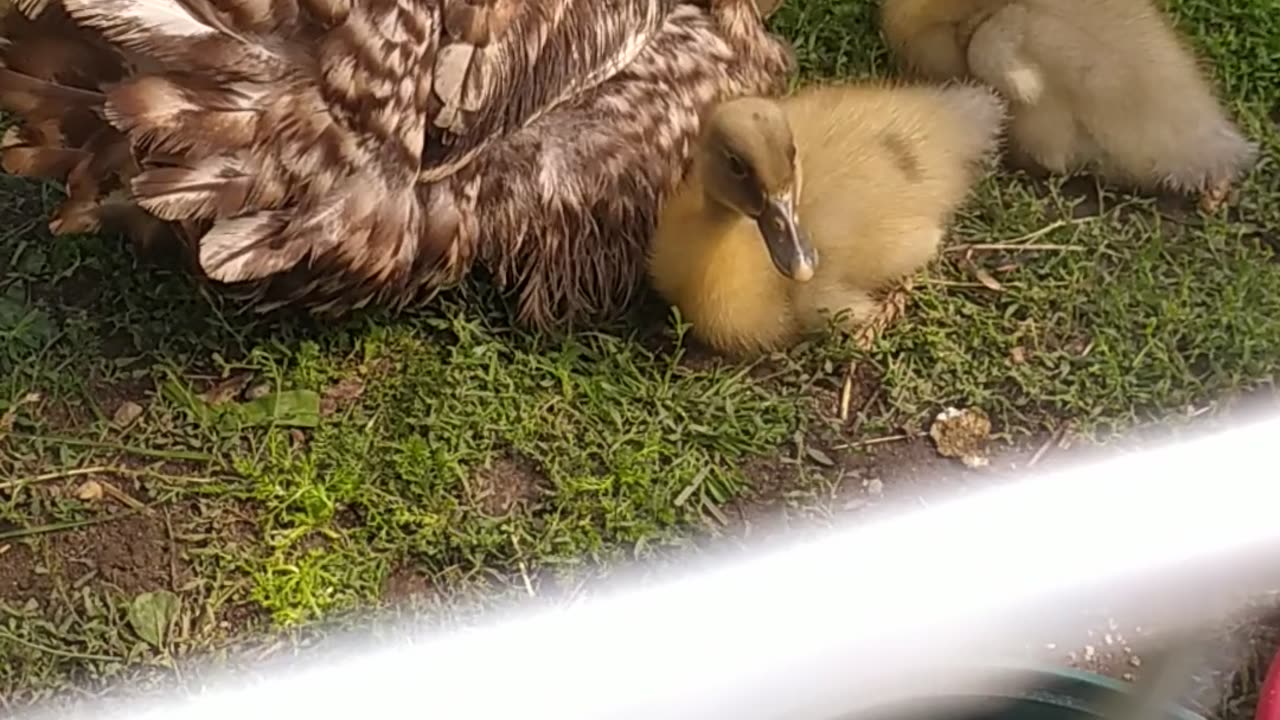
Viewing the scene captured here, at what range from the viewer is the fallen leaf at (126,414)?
60.6 inches

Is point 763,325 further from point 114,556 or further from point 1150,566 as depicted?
point 1150,566

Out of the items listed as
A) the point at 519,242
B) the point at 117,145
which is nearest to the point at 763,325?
the point at 519,242

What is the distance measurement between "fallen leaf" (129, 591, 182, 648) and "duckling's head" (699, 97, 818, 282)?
2.16 ft

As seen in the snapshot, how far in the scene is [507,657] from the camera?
0.60 m

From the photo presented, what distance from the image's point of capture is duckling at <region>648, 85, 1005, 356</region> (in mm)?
1440

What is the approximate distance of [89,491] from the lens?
150cm

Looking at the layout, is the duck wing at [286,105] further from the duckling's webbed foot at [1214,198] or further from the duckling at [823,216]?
the duckling's webbed foot at [1214,198]

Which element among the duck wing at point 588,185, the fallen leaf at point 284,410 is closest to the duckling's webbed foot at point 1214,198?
the duck wing at point 588,185

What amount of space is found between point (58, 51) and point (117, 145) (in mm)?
101

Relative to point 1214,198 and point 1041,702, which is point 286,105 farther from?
point 1214,198

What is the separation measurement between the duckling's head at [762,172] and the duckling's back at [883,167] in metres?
0.06

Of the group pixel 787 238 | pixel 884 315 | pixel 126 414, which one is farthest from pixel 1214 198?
pixel 126 414

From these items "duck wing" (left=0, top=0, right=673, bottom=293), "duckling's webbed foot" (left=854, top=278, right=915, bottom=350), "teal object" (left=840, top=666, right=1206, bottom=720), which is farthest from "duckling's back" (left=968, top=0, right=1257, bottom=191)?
"teal object" (left=840, top=666, right=1206, bottom=720)

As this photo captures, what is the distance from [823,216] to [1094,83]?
0.32 meters
